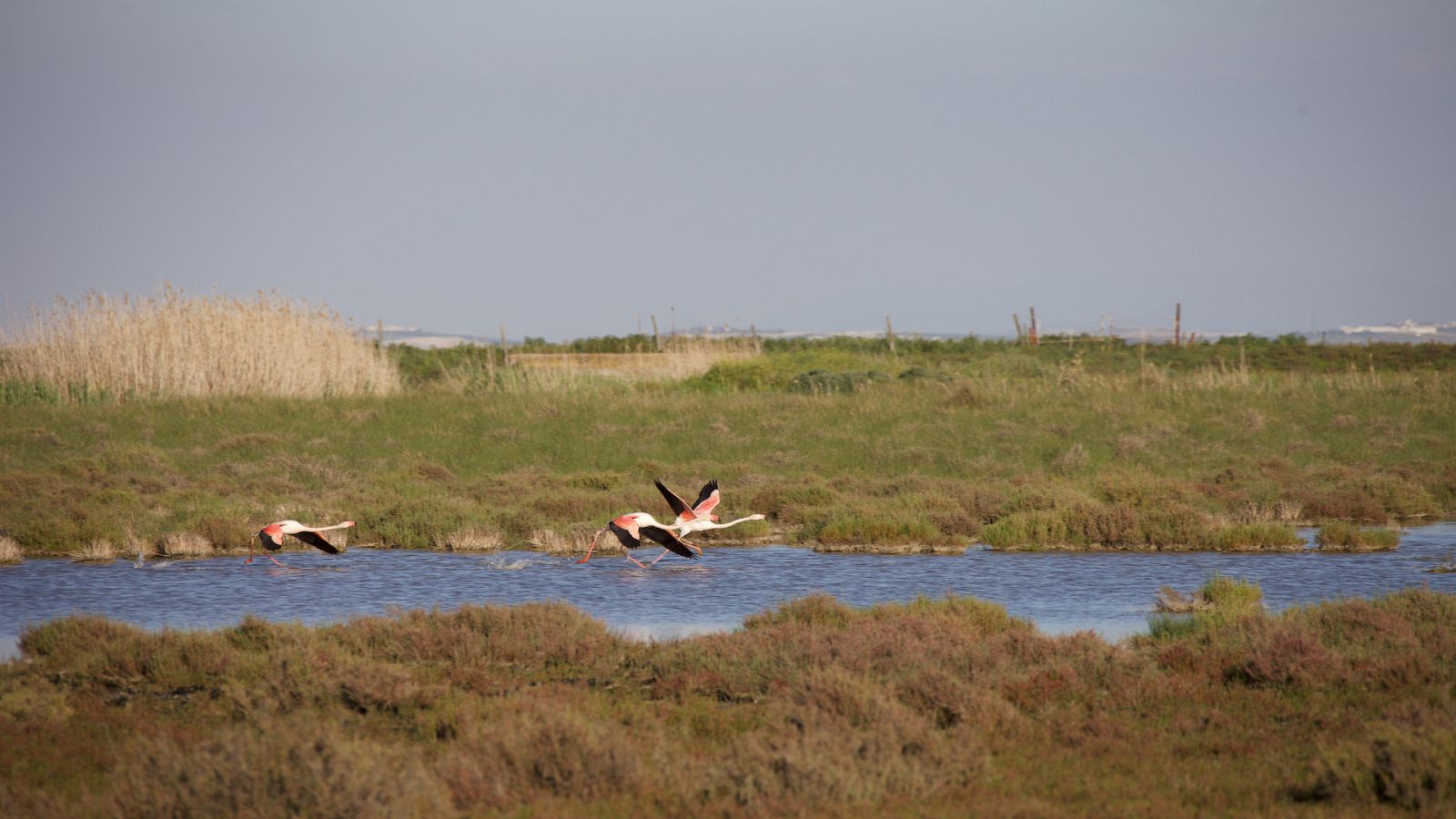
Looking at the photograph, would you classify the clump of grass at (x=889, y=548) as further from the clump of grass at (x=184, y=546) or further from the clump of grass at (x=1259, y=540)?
the clump of grass at (x=184, y=546)

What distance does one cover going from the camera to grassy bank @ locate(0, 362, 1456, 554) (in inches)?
648

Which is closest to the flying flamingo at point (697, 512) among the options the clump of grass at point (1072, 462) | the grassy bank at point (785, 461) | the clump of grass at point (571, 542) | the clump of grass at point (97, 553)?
the clump of grass at point (571, 542)

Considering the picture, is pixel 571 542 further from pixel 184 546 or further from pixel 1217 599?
pixel 1217 599

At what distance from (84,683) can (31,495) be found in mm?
11767

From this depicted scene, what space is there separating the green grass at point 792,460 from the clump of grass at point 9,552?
0.58 meters

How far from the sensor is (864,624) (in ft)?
30.7

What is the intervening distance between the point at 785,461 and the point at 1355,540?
10054 millimetres

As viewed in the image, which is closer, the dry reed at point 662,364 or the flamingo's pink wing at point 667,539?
the flamingo's pink wing at point 667,539

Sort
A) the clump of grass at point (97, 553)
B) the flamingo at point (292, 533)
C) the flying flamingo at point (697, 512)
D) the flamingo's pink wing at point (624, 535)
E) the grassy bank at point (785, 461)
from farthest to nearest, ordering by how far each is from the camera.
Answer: the grassy bank at point (785, 461) < the clump of grass at point (97, 553) < the flamingo at point (292, 533) < the flying flamingo at point (697, 512) < the flamingo's pink wing at point (624, 535)

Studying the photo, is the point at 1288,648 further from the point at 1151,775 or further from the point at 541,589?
the point at 541,589

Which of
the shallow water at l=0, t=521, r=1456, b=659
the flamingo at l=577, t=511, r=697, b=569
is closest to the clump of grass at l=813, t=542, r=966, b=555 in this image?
the shallow water at l=0, t=521, r=1456, b=659

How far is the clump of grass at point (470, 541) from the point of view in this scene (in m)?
16.1

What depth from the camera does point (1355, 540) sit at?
15258mm

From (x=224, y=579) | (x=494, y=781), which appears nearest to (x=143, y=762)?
(x=494, y=781)
